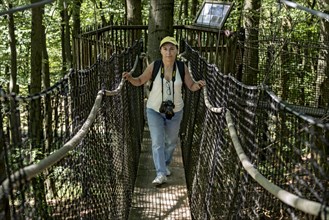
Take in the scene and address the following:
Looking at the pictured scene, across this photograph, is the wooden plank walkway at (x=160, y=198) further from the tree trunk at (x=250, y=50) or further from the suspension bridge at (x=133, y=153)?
the tree trunk at (x=250, y=50)

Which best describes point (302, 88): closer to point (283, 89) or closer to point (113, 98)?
point (283, 89)

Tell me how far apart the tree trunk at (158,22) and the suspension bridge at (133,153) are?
4.62 feet

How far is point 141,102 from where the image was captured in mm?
7863

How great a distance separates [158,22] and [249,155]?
13.1ft

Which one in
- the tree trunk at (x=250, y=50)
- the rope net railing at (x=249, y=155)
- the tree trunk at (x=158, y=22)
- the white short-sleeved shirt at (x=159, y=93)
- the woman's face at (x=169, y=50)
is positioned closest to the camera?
the rope net railing at (x=249, y=155)

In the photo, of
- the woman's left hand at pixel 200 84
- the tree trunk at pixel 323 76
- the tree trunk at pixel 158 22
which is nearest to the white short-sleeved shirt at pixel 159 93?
the woman's left hand at pixel 200 84

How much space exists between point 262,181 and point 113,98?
2652mm

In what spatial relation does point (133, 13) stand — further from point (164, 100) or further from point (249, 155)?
point (249, 155)

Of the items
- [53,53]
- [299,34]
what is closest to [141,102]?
[299,34]

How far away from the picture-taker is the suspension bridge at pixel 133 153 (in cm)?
224

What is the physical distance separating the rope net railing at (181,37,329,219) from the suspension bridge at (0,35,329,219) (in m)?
0.01

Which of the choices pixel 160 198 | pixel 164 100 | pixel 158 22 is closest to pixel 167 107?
pixel 164 100

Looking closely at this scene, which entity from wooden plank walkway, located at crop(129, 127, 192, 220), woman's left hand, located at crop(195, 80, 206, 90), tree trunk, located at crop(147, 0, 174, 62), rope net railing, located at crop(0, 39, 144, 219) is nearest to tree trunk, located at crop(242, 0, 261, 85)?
tree trunk, located at crop(147, 0, 174, 62)

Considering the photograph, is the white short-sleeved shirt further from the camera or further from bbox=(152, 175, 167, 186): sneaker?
bbox=(152, 175, 167, 186): sneaker
